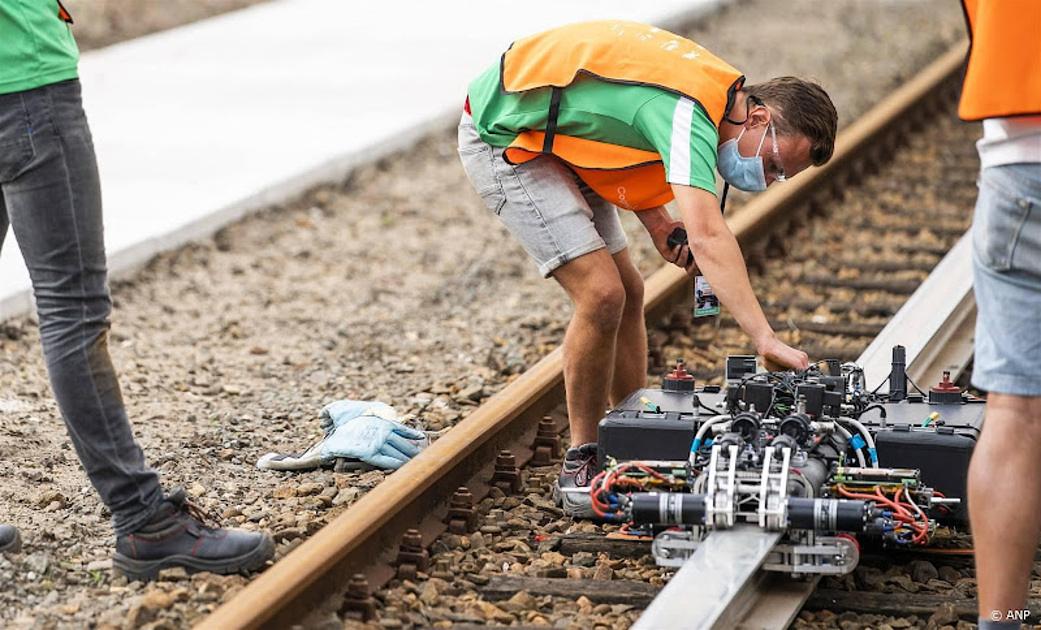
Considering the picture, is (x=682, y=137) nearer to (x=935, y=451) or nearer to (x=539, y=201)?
(x=539, y=201)

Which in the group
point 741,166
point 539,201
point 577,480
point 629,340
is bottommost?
point 577,480

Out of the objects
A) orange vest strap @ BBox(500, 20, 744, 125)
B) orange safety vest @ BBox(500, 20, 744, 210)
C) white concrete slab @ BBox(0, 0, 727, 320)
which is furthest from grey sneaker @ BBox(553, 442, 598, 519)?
white concrete slab @ BBox(0, 0, 727, 320)

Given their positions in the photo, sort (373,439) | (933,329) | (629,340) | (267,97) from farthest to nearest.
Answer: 1. (267,97)
2. (933,329)
3. (629,340)
4. (373,439)

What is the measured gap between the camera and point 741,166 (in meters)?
5.29

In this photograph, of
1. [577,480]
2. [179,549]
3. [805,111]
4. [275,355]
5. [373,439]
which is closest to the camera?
Result: [179,549]

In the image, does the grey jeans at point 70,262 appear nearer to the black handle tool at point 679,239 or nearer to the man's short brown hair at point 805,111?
the black handle tool at point 679,239

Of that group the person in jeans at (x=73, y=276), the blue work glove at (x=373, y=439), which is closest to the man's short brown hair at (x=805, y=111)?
the blue work glove at (x=373, y=439)

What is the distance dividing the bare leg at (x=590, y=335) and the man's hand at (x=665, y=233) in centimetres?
23

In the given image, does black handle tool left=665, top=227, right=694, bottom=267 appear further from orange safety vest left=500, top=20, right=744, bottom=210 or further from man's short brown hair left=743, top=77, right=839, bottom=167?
man's short brown hair left=743, top=77, right=839, bottom=167

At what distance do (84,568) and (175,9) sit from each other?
12381 millimetres

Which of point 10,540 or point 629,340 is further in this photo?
point 629,340

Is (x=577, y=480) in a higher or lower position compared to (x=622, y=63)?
lower

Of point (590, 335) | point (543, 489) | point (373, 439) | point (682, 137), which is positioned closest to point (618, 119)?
point (682, 137)

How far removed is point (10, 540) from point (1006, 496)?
2781 mm
